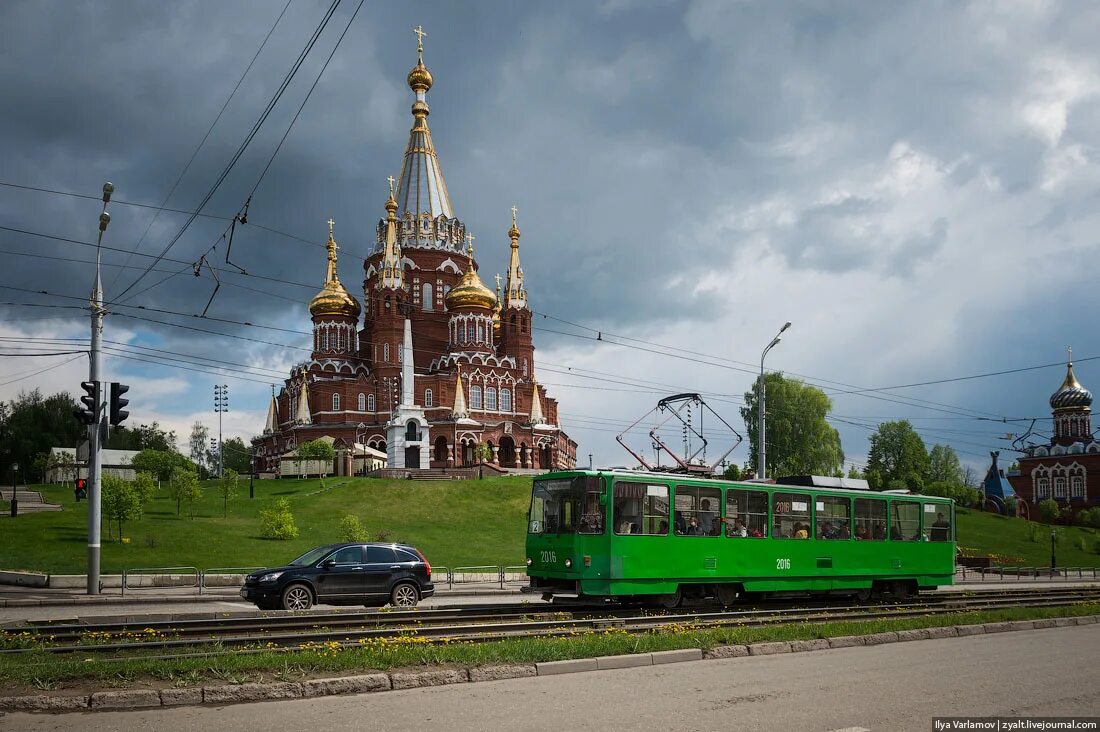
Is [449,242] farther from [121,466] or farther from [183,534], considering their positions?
[183,534]

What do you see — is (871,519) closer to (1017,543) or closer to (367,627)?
(367,627)

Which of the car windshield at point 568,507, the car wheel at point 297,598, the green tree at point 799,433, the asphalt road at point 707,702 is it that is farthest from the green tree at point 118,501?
the green tree at point 799,433

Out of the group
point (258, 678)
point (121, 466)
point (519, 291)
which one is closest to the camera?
point (258, 678)

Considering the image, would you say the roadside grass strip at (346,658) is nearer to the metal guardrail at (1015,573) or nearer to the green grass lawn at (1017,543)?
the metal guardrail at (1015,573)

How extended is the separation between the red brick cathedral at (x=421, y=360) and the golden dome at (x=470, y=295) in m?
0.12

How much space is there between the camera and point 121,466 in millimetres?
73812

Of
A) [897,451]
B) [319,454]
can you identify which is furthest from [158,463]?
[897,451]

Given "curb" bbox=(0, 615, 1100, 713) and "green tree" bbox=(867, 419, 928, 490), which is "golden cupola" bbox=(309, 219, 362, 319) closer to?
"green tree" bbox=(867, 419, 928, 490)

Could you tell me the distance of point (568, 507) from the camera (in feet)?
63.7

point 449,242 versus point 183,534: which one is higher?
point 449,242

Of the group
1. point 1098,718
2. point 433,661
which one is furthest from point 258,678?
point 1098,718

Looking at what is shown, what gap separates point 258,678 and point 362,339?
260ft

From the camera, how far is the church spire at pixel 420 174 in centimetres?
8869

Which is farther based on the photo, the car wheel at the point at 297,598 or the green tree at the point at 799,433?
the green tree at the point at 799,433
